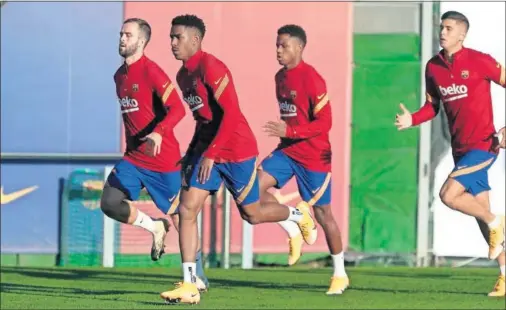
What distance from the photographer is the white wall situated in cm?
1969

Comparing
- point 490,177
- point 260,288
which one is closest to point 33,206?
point 260,288

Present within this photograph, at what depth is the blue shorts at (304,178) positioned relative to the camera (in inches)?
545

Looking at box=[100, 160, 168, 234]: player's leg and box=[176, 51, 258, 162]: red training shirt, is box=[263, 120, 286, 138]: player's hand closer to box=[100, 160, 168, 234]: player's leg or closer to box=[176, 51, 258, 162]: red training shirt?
box=[176, 51, 258, 162]: red training shirt

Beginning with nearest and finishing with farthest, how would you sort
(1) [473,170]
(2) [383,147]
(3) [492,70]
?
(3) [492,70], (1) [473,170], (2) [383,147]

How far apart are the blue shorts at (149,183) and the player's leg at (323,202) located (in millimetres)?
1562

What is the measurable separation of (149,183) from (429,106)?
9.04 ft

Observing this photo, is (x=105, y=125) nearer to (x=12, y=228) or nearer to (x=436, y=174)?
(x=12, y=228)

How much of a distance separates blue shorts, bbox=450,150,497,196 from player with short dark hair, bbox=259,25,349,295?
50.9 inches

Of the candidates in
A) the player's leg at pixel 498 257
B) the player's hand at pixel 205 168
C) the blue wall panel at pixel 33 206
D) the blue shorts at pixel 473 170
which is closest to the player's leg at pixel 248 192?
the player's hand at pixel 205 168

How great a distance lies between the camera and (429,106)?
1330 centimetres

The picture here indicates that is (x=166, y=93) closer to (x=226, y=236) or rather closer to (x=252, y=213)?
(x=252, y=213)

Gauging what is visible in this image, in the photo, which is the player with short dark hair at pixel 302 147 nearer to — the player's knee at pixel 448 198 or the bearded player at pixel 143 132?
the bearded player at pixel 143 132

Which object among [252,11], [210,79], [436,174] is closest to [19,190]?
[252,11]

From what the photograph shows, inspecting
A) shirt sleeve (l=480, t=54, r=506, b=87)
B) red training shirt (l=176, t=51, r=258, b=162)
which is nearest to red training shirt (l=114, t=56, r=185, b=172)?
red training shirt (l=176, t=51, r=258, b=162)
